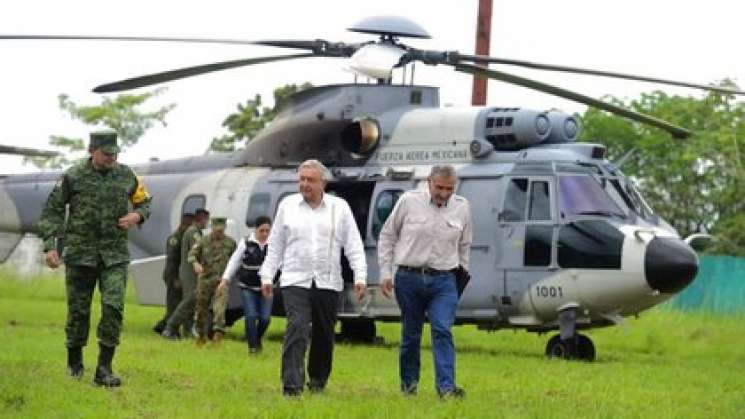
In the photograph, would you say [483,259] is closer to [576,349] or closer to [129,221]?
[576,349]

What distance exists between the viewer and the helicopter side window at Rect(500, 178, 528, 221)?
20.2m

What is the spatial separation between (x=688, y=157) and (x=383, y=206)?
112 feet

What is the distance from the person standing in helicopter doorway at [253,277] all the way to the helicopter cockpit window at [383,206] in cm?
172

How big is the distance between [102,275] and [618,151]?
5758 cm

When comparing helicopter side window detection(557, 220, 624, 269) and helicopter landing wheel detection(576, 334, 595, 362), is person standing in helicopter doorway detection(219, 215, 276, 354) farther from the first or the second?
helicopter landing wheel detection(576, 334, 595, 362)

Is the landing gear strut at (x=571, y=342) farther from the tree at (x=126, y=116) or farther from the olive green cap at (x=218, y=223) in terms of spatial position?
the tree at (x=126, y=116)

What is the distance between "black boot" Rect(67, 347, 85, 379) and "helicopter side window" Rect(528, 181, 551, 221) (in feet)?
23.8

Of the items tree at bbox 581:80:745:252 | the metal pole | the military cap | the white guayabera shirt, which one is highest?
the metal pole

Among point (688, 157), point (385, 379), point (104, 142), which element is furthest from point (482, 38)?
point (688, 157)

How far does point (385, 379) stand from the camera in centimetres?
1548

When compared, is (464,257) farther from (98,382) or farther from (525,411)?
(98,382)

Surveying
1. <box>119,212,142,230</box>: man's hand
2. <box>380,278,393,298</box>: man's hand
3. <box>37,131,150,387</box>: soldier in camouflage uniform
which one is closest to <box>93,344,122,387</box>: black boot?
<box>37,131,150,387</box>: soldier in camouflage uniform

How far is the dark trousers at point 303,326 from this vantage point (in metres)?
12.9

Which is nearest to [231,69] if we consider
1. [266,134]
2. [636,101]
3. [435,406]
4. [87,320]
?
[266,134]
